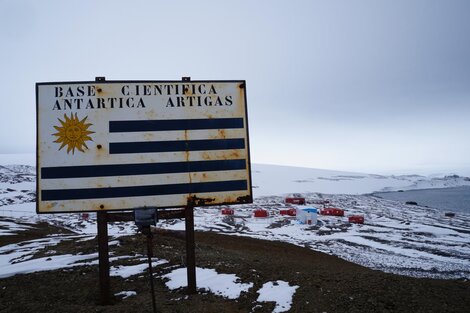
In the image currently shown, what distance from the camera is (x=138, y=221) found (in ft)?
17.4

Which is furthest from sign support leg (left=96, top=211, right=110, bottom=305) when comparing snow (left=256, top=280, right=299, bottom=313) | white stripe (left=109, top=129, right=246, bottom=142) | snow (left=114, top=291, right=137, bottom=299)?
snow (left=256, top=280, right=299, bottom=313)

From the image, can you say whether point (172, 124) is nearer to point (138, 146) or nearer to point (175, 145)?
point (175, 145)

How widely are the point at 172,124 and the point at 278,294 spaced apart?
4310mm

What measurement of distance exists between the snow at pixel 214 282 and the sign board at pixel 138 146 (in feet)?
6.57

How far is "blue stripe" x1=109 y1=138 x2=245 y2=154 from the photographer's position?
589 cm

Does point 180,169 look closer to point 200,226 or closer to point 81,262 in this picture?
point 81,262

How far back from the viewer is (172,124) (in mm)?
6047

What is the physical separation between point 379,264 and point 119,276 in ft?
57.5

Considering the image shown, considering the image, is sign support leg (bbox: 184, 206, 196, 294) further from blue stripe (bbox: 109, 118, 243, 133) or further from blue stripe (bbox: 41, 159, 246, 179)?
blue stripe (bbox: 109, 118, 243, 133)

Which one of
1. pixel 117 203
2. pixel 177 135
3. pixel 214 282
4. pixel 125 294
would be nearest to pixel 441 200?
pixel 214 282

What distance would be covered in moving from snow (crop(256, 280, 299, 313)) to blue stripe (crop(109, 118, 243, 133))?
368 cm

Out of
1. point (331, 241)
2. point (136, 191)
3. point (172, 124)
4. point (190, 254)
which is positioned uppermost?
point (172, 124)

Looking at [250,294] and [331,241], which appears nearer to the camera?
[250,294]

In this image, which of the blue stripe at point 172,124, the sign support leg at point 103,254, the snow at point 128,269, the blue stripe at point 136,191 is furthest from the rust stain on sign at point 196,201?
the snow at point 128,269
